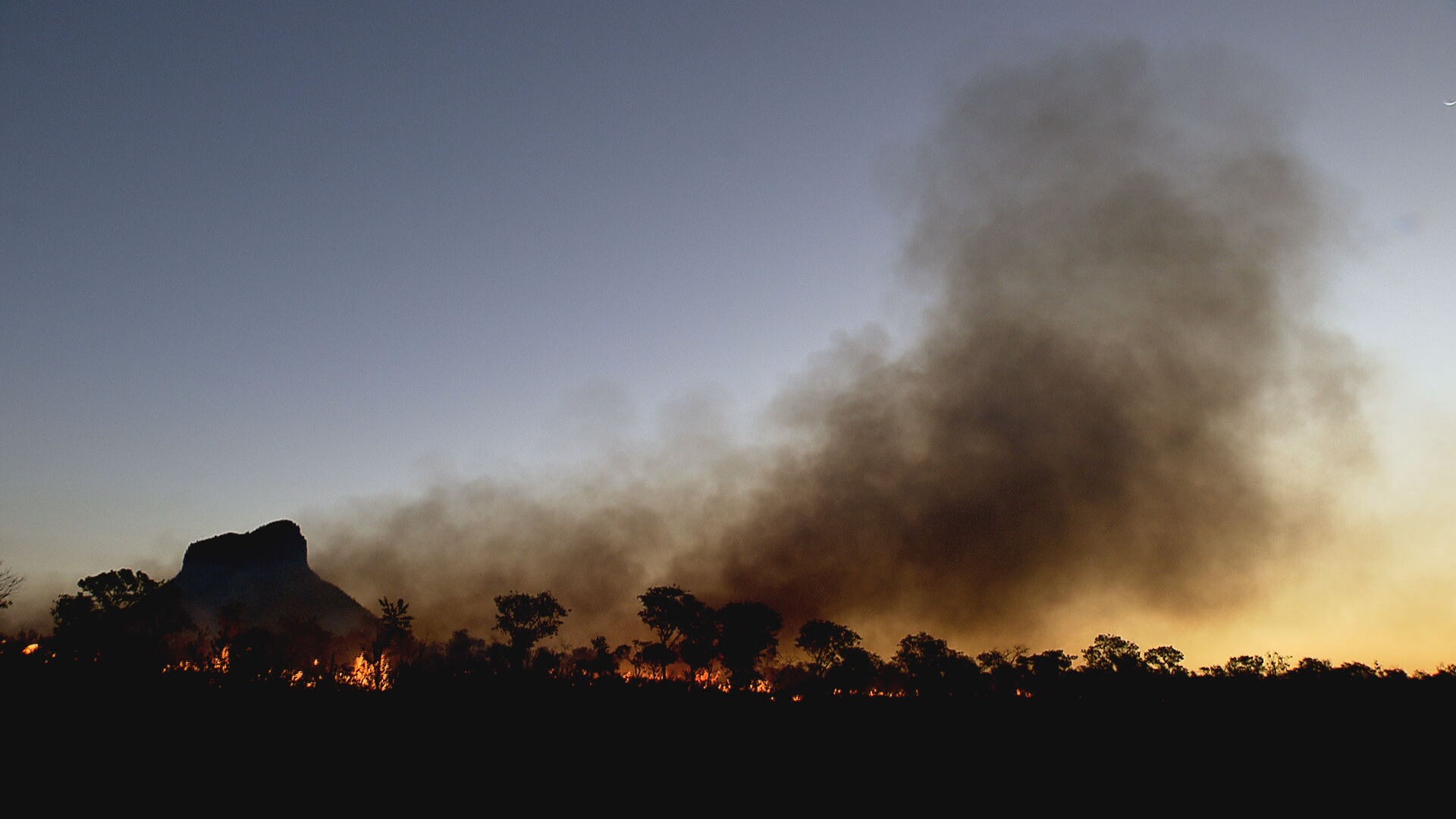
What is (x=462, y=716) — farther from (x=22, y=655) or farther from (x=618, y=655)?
(x=618, y=655)

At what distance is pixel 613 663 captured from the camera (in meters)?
134

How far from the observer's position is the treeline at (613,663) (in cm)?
1639

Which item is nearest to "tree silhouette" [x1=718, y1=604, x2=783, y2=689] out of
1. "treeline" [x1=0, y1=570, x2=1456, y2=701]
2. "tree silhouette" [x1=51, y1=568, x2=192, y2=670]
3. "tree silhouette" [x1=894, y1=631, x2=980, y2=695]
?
"treeline" [x1=0, y1=570, x2=1456, y2=701]

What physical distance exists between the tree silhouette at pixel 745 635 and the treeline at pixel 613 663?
0.76ft

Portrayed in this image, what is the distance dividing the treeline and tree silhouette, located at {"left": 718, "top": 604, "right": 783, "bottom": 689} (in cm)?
23

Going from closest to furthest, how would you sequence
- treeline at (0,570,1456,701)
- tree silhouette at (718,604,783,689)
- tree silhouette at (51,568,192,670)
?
treeline at (0,570,1456,701) → tree silhouette at (51,568,192,670) → tree silhouette at (718,604,783,689)

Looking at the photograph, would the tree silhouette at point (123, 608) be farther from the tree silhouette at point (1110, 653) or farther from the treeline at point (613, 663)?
the tree silhouette at point (1110, 653)

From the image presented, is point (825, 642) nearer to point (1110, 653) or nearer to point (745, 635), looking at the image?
point (745, 635)

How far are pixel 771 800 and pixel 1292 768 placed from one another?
1143cm

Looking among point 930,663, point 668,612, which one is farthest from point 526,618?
point 930,663

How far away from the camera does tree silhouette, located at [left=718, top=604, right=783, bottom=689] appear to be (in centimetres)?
10219

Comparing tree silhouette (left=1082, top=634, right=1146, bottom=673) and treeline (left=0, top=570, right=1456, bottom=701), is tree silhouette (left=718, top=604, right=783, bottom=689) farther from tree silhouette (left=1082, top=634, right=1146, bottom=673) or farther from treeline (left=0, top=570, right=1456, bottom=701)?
tree silhouette (left=1082, top=634, right=1146, bottom=673)

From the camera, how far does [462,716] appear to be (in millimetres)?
16531

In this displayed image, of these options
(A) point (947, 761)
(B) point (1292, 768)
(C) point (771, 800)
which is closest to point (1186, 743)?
(B) point (1292, 768)
